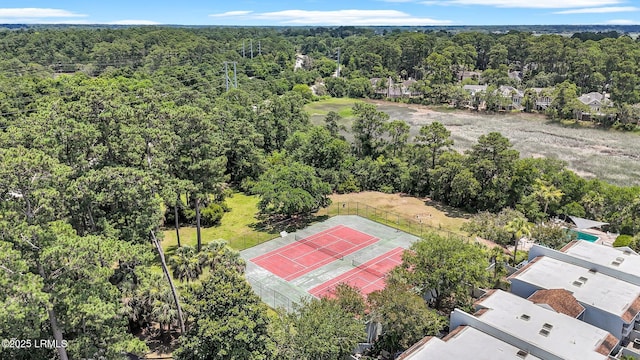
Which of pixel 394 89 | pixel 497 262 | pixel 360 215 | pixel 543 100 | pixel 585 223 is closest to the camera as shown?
pixel 497 262

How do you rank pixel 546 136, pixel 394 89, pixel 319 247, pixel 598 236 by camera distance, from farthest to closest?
1. pixel 394 89
2. pixel 546 136
3. pixel 319 247
4. pixel 598 236

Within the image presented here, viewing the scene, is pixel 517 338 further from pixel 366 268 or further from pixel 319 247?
pixel 319 247

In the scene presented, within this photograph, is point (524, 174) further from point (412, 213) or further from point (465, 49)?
point (465, 49)

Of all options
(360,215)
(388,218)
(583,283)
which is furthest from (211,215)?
(583,283)

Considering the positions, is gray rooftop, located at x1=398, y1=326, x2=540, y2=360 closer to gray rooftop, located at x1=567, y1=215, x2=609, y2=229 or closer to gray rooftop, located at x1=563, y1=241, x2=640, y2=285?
gray rooftop, located at x1=563, y1=241, x2=640, y2=285

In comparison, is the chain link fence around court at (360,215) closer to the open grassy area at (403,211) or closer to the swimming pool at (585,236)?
the open grassy area at (403,211)

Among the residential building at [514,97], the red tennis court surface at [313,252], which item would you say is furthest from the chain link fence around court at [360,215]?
the residential building at [514,97]

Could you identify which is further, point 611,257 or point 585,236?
point 585,236

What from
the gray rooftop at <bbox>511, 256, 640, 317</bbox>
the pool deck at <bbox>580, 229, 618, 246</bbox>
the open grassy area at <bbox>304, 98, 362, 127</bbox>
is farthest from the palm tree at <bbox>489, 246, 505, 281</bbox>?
the open grassy area at <bbox>304, 98, 362, 127</bbox>
